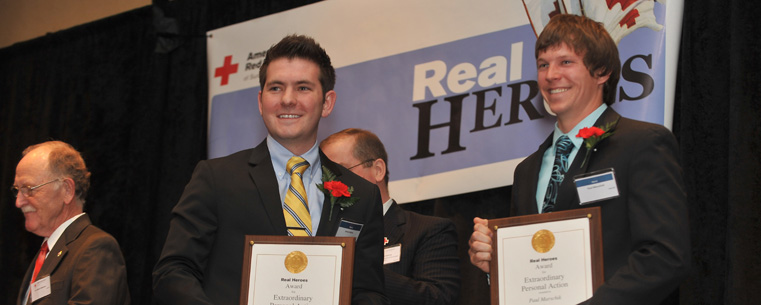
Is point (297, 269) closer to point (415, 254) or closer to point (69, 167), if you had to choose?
point (415, 254)

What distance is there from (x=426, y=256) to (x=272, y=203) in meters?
1.09

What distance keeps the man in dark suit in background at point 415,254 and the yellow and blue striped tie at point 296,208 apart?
0.69 metres

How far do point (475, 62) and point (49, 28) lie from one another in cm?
471

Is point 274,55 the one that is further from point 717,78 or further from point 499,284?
point 717,78

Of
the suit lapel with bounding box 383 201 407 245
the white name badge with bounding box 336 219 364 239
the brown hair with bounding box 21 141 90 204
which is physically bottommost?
the white name badge with bounding box 336 219 364 239

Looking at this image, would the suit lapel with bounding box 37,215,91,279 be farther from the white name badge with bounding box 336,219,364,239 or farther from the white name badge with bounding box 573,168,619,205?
the white name badge with bounding box 573,168,619,205

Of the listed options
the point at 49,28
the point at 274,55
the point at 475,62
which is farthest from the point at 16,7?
the point at 274,55

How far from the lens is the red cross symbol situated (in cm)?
519

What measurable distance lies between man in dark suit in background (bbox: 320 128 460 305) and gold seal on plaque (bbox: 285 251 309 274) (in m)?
0.74

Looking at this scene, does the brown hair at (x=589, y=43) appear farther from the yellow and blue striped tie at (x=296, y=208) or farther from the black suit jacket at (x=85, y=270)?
the black suit jacket at (x=85, y=270)

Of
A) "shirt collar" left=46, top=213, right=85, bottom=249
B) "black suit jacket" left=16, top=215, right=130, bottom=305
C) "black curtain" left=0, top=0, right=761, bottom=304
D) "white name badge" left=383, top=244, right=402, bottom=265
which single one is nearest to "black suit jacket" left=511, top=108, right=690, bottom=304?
"white name badge" left=383, top=244, right=402, bottom=265

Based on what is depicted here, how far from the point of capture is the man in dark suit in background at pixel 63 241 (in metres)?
3.47

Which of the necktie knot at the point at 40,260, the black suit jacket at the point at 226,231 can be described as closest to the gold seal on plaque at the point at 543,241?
the black suit jacket at the point at 226,231

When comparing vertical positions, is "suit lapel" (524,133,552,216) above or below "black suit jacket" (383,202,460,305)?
above
